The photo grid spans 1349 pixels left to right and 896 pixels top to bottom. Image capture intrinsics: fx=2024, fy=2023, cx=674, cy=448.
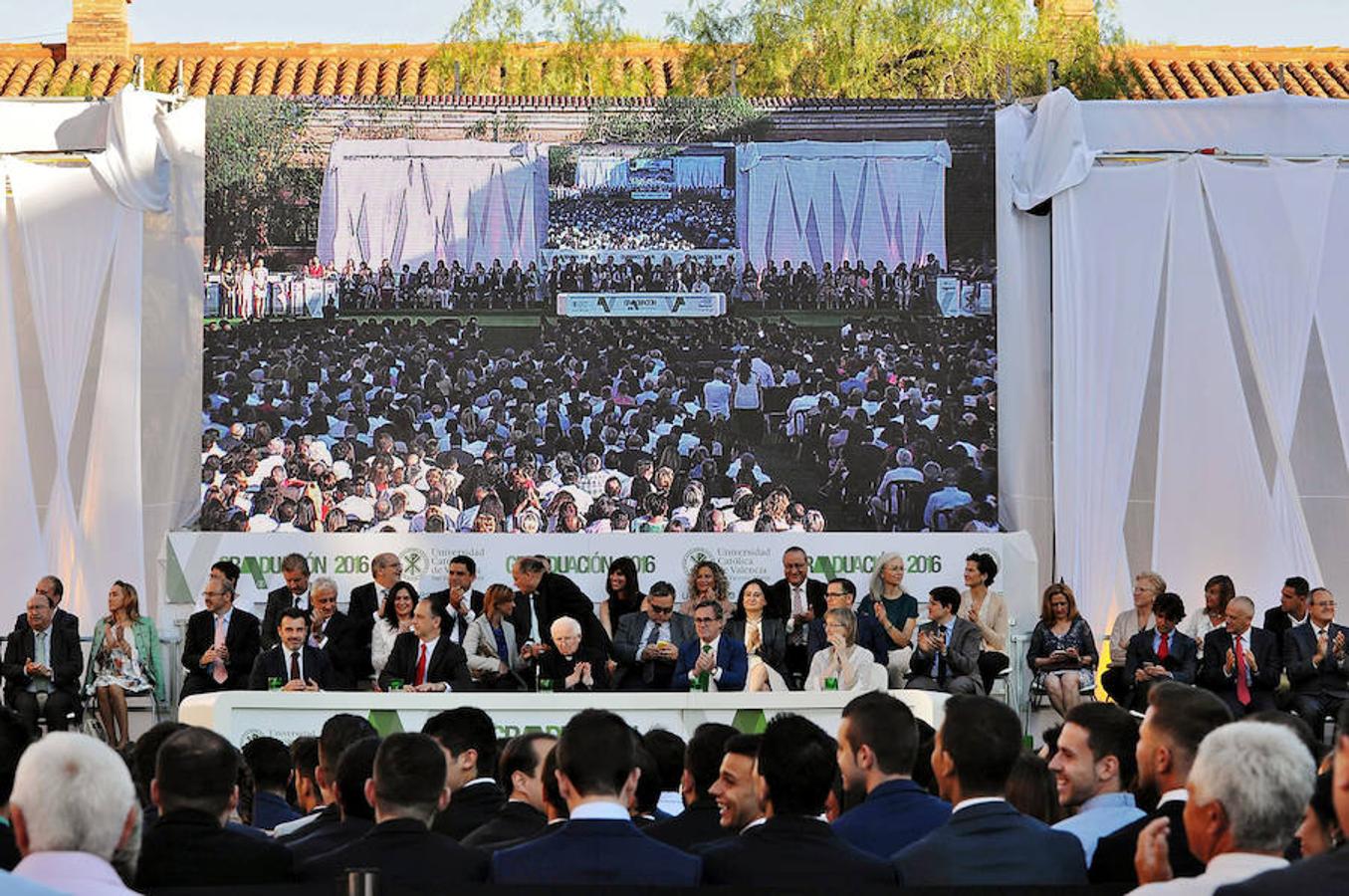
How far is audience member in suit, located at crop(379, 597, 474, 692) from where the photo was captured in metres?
10.1

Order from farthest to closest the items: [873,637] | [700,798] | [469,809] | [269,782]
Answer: [873,637] → [269,782] → [469,809] → [700,798]

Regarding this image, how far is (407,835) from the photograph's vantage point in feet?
14.3

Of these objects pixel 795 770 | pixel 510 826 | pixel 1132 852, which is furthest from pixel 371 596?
pixel 1132 852

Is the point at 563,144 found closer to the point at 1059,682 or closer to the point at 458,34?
the point at 1059,682

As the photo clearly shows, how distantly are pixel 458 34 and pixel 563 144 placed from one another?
579 cm

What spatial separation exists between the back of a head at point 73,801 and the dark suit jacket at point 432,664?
6547mm

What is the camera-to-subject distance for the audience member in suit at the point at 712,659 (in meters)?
10.0

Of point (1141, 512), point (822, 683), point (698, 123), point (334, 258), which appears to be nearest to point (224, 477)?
point (334, 258)

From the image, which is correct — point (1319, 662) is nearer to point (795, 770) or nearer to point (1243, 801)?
point (795, 770)

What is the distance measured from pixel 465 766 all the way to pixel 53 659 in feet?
19.2

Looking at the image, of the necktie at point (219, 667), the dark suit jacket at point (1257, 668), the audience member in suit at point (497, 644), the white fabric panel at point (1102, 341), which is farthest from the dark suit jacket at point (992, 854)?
the white fabric panel at point (1102, 341)

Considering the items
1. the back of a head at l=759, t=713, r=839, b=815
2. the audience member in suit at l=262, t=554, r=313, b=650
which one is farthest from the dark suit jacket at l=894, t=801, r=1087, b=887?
the audience member in suit at l=262, t=554, r=313, b=650

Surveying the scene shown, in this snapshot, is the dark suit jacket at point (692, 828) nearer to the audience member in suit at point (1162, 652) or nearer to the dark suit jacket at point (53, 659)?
the audience member in suit at point (1162, 652)

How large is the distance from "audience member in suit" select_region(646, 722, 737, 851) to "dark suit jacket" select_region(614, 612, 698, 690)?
4765 millimetres
